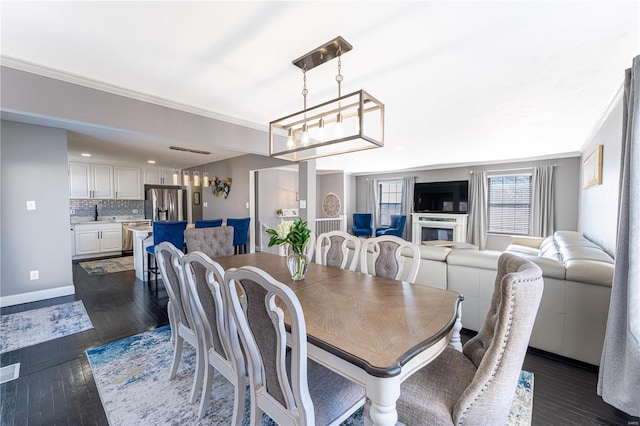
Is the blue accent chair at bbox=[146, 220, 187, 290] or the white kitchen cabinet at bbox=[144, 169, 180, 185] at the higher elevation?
the white kitchen cabinet at bbox=[144, 169, 180, 185]

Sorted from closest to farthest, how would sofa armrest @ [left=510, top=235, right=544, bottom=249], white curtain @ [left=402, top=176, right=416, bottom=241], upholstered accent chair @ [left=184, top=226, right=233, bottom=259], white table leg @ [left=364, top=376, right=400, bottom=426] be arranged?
1. white table leg @ [left=364, top=376, right=400, bottom=426]
2. upholstered accent chair @ [left=184, top=226, right=233, bottom=259]
3. sofa armrest @ [left=510, top=235, right=544, bottom=249]
4. white curtain @ [left=402, top=176, right=416, bottom=241]

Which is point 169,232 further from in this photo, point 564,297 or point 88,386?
point 564,297

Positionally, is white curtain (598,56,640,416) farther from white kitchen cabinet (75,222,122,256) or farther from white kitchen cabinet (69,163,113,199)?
white kitchen cabinet (69,163,113,199)

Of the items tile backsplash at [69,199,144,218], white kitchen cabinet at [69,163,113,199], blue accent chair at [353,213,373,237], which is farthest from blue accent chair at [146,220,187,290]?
blue accent chair at [353,213,373,237]

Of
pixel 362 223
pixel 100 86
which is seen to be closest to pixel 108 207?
pixel 100 86

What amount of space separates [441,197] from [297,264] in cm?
644

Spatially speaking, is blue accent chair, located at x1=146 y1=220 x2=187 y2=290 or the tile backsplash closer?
blue accent chair, located at x1=146 y1=220 x2=187 y2=290

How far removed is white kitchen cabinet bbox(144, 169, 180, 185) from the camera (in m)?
7.41

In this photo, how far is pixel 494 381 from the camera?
1.04m

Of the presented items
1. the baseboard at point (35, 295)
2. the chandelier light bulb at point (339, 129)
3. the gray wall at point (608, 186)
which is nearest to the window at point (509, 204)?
the gray wall at point (608, 186)

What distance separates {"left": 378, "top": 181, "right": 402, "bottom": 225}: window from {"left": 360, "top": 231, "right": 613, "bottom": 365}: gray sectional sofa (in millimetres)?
5903

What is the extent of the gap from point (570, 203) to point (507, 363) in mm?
6689

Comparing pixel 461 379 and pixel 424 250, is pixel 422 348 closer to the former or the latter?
pixel 461 379

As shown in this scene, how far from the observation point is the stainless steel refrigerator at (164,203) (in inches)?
292
